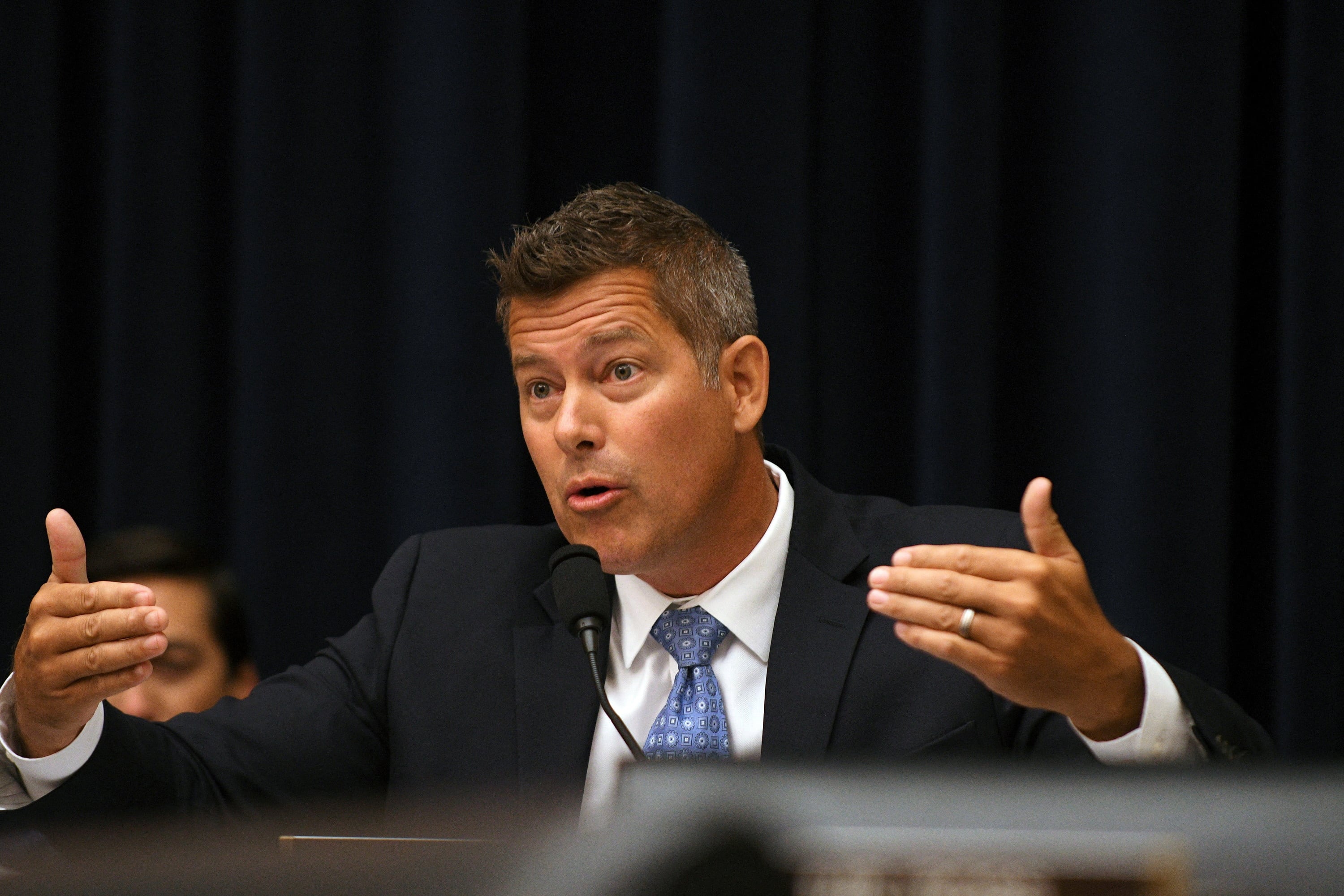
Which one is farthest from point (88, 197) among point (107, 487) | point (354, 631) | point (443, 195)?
point (354, 631)

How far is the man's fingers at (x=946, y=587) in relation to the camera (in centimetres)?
102

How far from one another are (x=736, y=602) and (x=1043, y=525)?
1.93ft

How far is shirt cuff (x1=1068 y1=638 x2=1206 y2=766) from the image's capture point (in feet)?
3.70

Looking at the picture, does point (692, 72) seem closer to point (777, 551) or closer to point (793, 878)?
point (777, 551)

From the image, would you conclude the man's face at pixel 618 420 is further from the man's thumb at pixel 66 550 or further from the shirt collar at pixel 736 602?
the man's thumb at pixel 66 550

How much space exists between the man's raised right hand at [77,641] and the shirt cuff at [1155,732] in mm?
870

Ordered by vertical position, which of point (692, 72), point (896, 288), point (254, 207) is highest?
point (692, 72)

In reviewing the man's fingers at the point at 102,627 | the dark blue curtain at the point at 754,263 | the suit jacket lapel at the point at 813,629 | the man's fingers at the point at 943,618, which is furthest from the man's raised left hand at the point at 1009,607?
the dark blue curtain at the point at 754,263

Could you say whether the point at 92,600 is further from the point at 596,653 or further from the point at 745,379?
the point at 745,379

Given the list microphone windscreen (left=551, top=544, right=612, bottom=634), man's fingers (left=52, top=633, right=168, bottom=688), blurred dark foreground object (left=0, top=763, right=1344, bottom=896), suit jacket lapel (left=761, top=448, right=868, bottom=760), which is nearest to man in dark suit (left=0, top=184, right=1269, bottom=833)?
suit jacket lapel (left=761, top=448, right=868, bottom=760)

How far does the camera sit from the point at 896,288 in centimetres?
217

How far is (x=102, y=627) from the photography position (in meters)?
1.12

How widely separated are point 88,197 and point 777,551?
1499 mm

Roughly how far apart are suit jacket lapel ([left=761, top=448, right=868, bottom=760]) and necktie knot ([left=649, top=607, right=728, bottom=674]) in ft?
0.28
